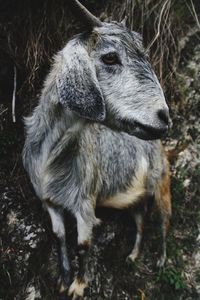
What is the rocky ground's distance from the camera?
590cm

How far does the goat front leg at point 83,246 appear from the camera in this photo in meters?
5.64

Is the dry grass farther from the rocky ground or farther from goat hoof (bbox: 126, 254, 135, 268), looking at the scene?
goat hoof (bbox: 126, 254, 135, 268)

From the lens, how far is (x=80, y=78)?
16.6 feet

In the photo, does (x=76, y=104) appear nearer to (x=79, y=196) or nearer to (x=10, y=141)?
(x=79, y=196)

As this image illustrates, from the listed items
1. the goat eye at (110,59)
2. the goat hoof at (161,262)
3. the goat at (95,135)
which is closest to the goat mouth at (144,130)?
the goat at (95,135)

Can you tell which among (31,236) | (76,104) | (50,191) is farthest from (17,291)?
(76,104)

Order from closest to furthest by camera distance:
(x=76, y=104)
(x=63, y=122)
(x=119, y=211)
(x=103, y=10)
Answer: (x=76, y=104) < (x=63, y=122) < (x=119, y=211) < (x=103, y=10)

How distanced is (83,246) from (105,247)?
521 millimetres

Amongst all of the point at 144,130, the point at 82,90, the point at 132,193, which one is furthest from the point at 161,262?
the point at 82,90

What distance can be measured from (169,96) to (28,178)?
1904mm

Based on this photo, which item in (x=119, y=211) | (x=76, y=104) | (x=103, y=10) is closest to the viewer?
(x=76, y=104)

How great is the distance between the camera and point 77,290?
565cm

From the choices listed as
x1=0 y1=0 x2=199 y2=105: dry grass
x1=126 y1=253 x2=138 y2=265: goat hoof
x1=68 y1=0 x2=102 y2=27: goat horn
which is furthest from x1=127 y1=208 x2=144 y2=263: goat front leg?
x1=68 y1=0 x2=102 y2=27: goat horn

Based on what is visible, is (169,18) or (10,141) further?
(169,18)
